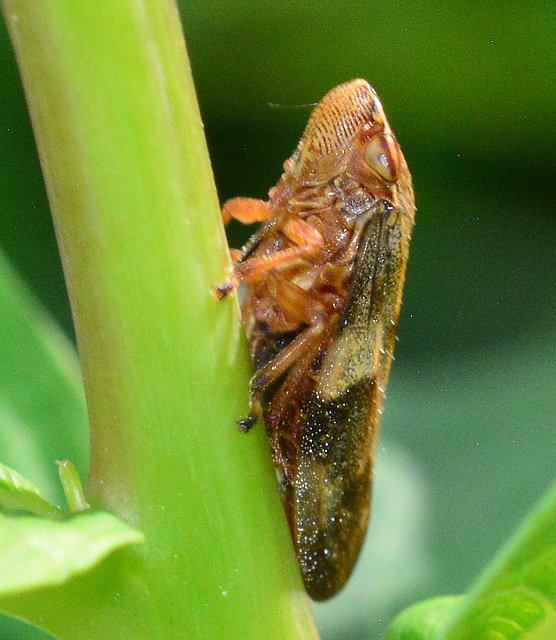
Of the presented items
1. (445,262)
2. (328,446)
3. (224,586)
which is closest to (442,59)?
(445,262)

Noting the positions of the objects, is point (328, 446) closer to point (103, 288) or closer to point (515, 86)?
point (103, 288)

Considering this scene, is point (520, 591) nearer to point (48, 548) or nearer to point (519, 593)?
point (519, 593)

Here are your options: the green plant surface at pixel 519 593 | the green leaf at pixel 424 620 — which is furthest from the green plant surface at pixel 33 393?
the green plant surface at pixel 519 593

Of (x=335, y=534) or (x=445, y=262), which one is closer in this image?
(x=335, y=534)

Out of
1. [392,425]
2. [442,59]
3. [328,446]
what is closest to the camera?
[328,446]

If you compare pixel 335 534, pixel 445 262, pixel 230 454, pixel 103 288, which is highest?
pixel 103 288

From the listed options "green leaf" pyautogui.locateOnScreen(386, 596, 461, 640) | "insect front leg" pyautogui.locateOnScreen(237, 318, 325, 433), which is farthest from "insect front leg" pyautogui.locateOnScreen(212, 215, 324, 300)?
"green leaf" pyautogui.locateOnScreen(386, 596, 461, 640)
